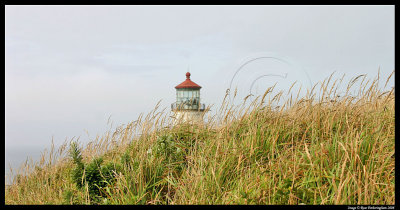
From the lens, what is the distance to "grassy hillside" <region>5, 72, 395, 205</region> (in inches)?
115

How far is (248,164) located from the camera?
3.57 m

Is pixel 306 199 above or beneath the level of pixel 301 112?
beneath

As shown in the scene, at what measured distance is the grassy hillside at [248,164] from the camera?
2.93 m

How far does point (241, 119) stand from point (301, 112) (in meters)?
0.79

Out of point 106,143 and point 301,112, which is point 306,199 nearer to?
point 301,112

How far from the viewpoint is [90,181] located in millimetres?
3678
